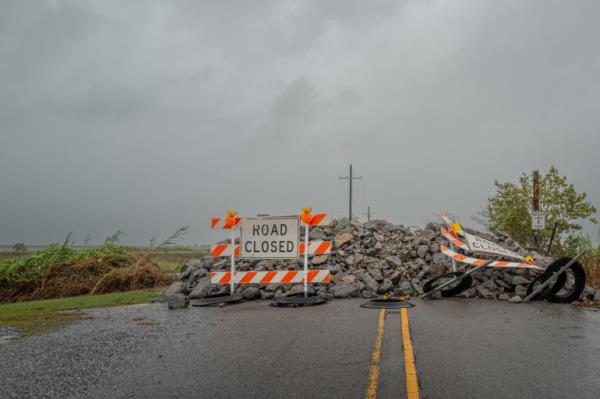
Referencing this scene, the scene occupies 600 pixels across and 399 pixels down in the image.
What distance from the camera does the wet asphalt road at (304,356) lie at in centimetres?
477

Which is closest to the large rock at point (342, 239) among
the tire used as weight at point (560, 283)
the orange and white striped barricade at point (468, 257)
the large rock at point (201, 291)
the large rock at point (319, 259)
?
the large rock at point (319, 259)

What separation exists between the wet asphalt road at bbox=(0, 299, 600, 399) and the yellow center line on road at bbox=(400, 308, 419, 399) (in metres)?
0.07

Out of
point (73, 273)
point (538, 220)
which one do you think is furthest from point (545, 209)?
point (73, 273)

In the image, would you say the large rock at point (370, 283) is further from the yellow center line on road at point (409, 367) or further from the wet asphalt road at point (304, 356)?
the yellow center line on road at point (409, 367)

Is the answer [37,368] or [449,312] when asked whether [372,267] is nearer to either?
[449,312]

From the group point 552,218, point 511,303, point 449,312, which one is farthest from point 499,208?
point 449,312

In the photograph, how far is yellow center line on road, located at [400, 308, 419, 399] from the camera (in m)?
4.53

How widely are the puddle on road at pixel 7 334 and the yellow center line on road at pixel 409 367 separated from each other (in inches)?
245

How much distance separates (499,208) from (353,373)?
3044 centimetres

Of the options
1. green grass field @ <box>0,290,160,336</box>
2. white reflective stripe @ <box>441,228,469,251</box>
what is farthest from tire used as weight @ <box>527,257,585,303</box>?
green grass field @ <box>0,290,160,336</box>

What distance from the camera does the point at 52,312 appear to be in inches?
435

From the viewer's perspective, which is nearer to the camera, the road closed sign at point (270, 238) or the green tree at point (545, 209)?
the road closed sign at point (270, 238)

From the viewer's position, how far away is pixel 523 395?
14.7ft

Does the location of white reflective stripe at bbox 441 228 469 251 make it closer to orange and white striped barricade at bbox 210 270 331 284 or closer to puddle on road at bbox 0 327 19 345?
orange and white striped barricade at bbox 210 270 331 284
